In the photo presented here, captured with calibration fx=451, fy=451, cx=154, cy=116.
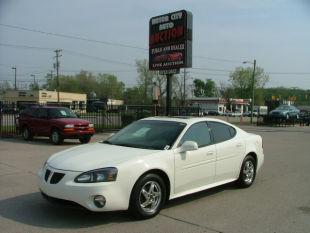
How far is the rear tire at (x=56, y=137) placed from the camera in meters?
17.7

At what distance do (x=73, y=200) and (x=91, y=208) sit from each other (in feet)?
0.86

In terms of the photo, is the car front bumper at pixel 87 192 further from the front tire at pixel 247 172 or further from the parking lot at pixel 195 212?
the front tire at pixel 247 172

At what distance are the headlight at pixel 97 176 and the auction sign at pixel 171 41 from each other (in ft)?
42.9

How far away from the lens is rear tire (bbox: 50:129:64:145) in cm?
1769

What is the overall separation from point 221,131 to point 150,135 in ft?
5.03

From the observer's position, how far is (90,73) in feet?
428

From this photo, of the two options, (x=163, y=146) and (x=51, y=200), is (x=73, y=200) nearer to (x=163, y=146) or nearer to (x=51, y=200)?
(x=51, y=200)

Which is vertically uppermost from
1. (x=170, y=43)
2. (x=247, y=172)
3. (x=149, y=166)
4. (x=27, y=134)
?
(x=170, y=43)

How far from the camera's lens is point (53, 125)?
18172 millimetres

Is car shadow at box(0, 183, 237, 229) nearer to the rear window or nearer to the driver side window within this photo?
the driver side window

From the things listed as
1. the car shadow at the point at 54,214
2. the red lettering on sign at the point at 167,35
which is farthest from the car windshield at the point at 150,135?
the red lettering on sign at the point at 167,35

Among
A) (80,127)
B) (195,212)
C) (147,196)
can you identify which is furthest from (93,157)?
(80,127)

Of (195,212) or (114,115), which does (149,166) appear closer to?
(195,212)

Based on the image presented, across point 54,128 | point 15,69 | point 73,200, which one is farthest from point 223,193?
point 15,69
